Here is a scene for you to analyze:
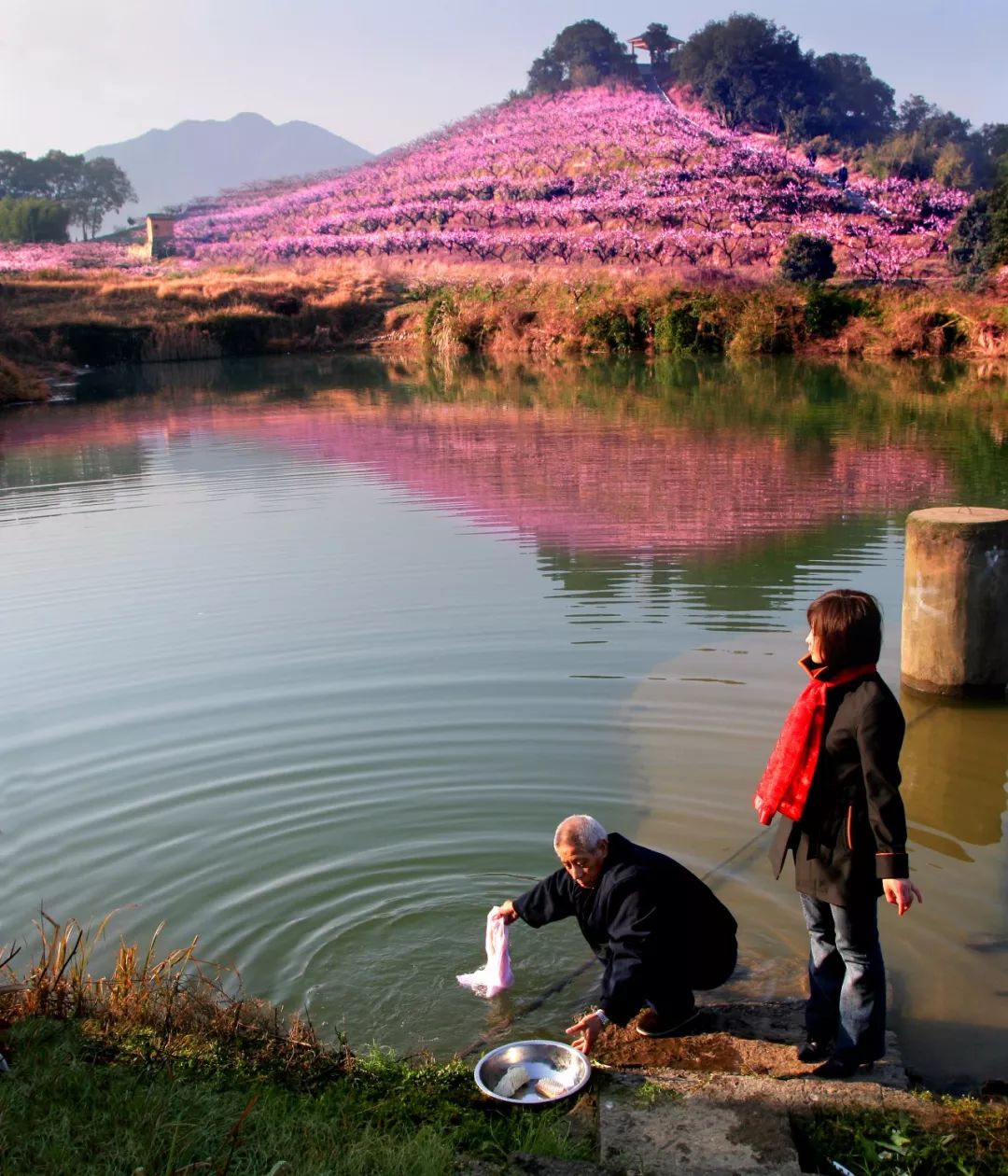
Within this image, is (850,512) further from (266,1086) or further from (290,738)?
(266,1086)

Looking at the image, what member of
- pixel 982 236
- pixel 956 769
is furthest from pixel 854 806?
pixel 982 236

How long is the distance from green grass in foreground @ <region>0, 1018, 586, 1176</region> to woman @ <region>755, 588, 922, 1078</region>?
102 centimetres

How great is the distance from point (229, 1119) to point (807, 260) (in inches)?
1558

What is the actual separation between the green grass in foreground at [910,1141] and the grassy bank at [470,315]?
30.8 metres

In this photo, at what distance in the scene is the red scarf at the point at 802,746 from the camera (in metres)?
3.86

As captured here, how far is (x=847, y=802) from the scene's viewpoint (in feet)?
12.7

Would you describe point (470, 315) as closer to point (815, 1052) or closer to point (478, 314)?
point (478, 314)

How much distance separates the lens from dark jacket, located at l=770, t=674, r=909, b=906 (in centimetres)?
373

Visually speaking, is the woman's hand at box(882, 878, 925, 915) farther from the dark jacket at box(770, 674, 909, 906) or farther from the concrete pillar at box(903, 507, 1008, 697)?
the concrete pillar at box(903, 507, 1008, 697)

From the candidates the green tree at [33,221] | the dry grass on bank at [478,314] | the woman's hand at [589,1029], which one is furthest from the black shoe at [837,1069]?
the green tree at [33,221]

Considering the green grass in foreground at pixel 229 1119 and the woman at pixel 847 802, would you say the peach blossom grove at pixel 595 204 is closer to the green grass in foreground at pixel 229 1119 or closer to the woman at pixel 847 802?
the woman at pixel 847 802

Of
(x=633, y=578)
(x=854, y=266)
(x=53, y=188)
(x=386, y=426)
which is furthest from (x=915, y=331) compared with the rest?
(x=53, y=188)

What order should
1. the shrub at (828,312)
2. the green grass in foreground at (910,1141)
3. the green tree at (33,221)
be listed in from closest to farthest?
A: the green grass in foreground at (910,1141) < the shrub at (828,312) < the green tree at (33,221)

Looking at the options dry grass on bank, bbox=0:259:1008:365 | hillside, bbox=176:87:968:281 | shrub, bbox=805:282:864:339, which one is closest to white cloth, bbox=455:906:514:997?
dry grass on bank, bbox=0:259:1008:365
